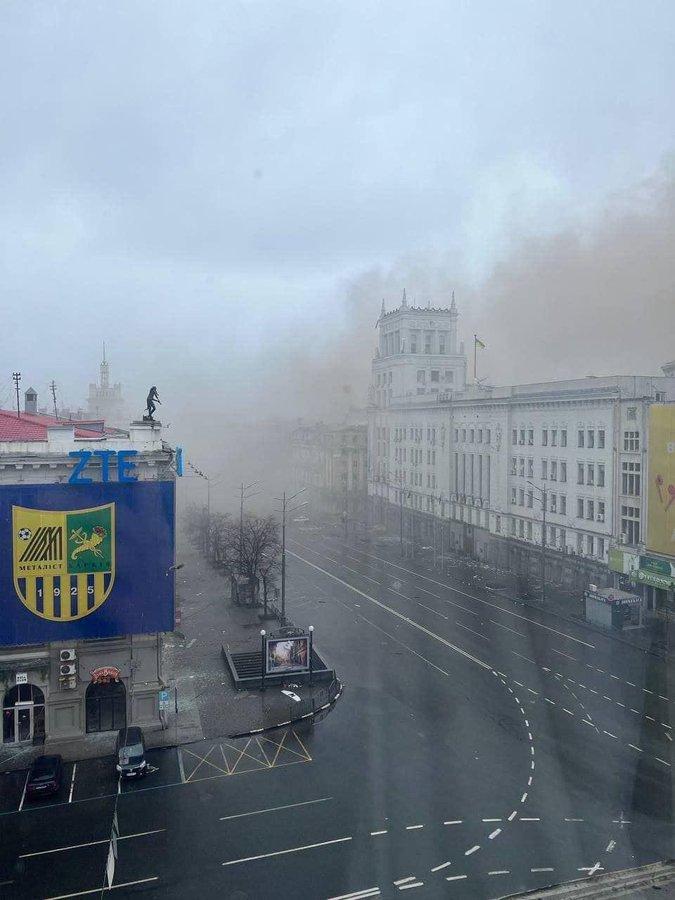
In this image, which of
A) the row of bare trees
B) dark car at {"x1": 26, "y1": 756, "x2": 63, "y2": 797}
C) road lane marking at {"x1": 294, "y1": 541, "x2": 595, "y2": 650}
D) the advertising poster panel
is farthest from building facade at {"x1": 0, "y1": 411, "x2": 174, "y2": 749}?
road lane marking at {"x1": 294, "y1": 541, "x2": 595, "y2": 650}

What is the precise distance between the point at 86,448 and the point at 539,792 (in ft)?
42.4

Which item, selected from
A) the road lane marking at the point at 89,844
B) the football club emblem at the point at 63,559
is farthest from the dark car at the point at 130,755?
the football club emblem at the point at 63,559

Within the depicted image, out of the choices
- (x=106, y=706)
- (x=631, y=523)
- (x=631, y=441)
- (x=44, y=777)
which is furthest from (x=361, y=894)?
(x=631, y=441)

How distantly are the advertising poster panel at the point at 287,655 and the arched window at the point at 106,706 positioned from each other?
15.0 ft

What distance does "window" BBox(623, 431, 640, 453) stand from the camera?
2878 cm

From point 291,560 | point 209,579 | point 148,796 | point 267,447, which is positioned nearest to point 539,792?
point 148,796

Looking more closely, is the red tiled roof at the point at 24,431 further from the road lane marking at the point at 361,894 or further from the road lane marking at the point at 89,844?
the road lane marking at the point at 361,894

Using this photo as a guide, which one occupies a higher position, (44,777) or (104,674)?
(104,674)

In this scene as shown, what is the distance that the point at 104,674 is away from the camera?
17250mm

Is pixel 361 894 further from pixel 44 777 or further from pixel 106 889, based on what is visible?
pixel 44 777

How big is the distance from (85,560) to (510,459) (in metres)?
26.4

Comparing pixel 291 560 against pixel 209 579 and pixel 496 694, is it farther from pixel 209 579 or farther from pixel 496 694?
pixel 496 694

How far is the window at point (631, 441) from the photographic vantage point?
94.4 feet

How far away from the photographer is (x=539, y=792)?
1408cm
